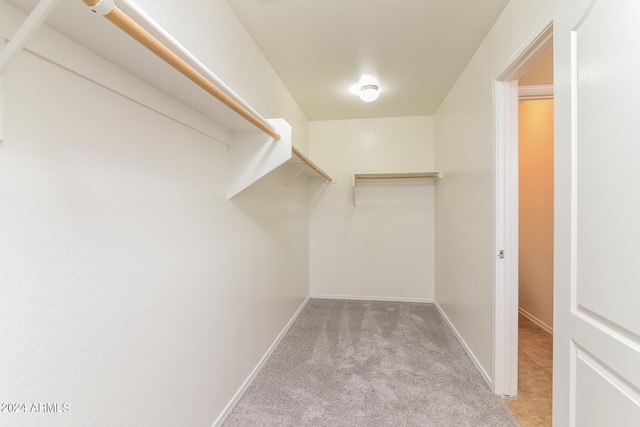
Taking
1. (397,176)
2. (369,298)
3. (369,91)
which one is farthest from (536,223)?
(369,91)

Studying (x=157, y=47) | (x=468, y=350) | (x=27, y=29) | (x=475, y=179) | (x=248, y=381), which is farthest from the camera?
(x=468, y=350)

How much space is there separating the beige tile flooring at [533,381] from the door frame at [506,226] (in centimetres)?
10

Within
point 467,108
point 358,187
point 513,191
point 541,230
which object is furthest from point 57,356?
point 541,230

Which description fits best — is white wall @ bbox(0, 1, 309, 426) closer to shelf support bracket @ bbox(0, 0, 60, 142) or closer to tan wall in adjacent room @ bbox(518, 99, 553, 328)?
shelf support bracket @ bbox(0, 0, 60, 142)

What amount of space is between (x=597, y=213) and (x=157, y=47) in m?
1.23

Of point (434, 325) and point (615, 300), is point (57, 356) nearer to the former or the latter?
point (615, 300)

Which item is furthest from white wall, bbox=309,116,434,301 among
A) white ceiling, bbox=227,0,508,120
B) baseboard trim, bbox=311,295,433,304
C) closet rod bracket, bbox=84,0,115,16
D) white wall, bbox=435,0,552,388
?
closet rod bracket, bbox=84,0,115,16

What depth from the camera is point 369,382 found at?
188 centimetres

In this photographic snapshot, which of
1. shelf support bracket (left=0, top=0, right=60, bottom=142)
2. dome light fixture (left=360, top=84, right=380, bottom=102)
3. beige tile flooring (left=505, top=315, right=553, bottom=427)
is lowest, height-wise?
beige tile flooring (left=505, top=315, right=553, bottom=427)

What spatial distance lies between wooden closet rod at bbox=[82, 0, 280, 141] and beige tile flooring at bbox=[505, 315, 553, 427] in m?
2.17

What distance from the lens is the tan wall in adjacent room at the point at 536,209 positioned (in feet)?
8.79

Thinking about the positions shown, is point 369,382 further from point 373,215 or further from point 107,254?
point 373,215

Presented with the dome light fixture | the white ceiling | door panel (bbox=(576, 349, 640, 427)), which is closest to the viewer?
door panel (bbox=(576, 349, 640, 427))

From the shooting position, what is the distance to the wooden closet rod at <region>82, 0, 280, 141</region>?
0.53m
